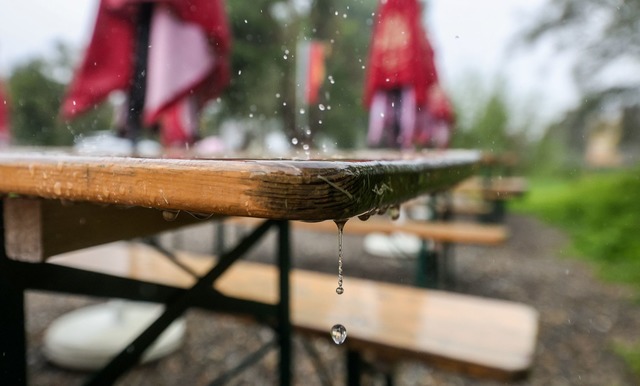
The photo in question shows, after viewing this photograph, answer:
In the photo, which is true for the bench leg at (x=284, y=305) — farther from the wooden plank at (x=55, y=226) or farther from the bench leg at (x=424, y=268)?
the bench leg at (x=424, y=268)

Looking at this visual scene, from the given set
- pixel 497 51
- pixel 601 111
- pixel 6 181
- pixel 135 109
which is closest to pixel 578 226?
pixel 601 111

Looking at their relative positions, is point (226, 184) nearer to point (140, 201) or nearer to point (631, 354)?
point (140, 201)

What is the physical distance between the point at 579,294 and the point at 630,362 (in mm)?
1300

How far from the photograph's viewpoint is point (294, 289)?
5.43 ft

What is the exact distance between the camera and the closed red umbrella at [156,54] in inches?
71.4

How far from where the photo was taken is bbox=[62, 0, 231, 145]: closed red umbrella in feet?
5.95

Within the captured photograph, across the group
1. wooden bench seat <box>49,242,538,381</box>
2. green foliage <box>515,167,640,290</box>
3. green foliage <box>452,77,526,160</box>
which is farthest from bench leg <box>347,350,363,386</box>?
green foliage <box>452,77,526,160</box>

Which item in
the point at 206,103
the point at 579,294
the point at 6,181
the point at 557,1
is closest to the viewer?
the point at 6,181

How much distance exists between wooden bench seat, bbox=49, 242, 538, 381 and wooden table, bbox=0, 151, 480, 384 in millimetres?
225

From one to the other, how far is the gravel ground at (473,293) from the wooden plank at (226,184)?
106 cm

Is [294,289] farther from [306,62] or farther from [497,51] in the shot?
[497,51]

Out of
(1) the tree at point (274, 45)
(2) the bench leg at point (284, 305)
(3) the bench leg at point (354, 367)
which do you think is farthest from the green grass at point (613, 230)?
(1) the tree at point (274, 45)

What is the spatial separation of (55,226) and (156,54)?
1.39 metres

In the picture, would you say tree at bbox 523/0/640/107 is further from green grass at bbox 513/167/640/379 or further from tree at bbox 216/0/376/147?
tree at bbox 216/0/376/147
